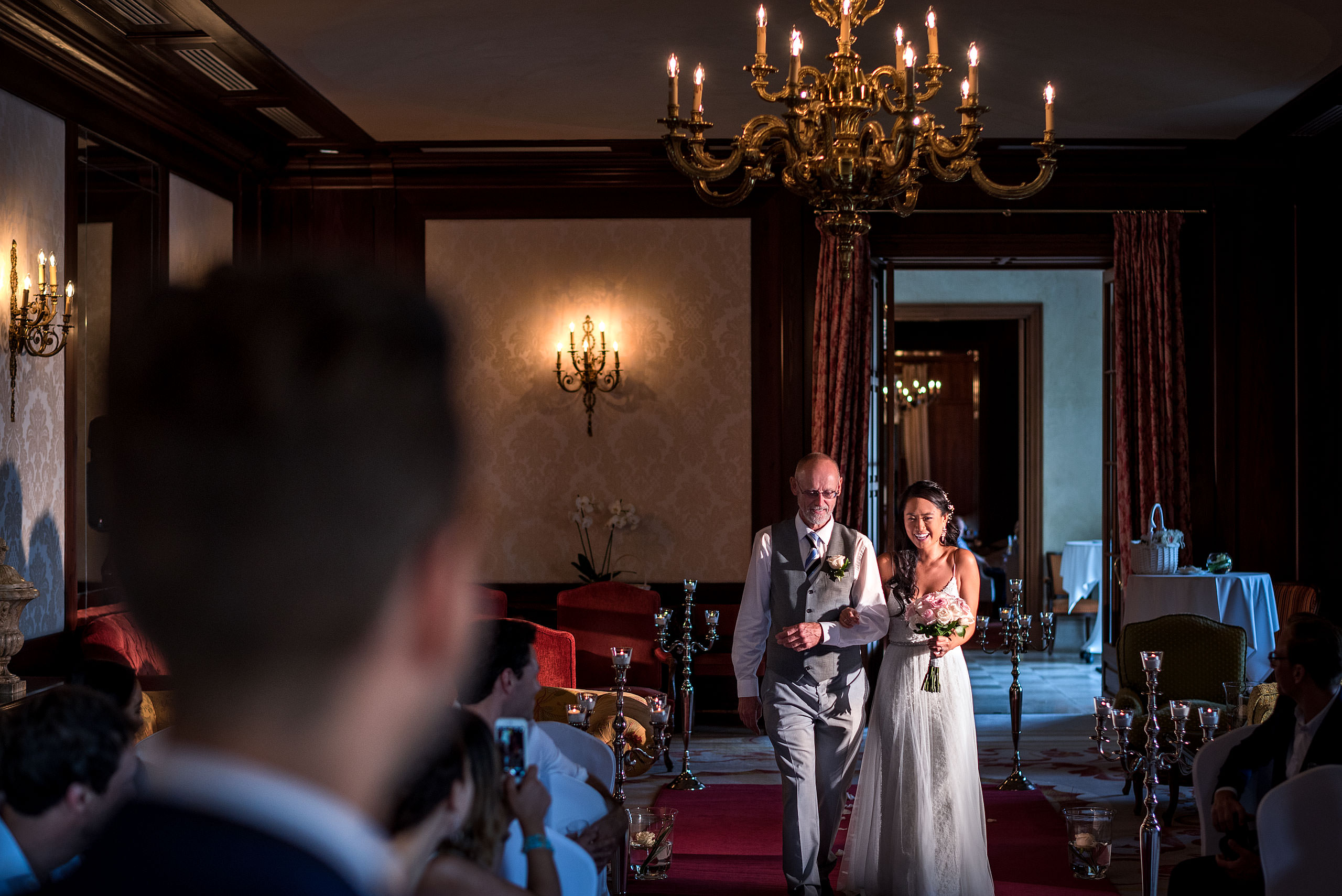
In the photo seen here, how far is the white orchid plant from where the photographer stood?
7141mm

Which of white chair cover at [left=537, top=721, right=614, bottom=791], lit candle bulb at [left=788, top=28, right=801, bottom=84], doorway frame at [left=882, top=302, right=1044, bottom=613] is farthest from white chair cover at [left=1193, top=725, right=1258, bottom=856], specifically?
doorway frame at [left=882, top=302, right=1044, bottom=613]

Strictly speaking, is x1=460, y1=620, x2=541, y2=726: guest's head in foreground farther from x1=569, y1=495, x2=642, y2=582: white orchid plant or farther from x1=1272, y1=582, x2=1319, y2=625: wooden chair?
x1=1272, y1=582, x2=1319, y2=625: wooden chair

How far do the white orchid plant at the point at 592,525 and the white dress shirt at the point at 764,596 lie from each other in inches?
116

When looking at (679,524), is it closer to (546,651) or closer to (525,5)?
Result: (546,651)

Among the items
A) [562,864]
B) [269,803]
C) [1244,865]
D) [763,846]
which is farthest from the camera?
[763,846]

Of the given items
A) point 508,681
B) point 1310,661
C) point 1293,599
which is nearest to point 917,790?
point 1310,661

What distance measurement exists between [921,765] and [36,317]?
4.22m

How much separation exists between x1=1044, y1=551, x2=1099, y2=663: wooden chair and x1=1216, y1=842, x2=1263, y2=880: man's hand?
700 cm

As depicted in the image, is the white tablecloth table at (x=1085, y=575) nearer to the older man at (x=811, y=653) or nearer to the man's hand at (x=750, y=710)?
the older man at (x=811, y=653)

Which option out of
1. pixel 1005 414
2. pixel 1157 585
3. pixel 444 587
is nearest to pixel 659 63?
pixel 1157 585

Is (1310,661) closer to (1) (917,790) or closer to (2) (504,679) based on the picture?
(1) (917,790)

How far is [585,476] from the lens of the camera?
24.1 ft

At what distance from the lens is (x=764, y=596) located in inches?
166

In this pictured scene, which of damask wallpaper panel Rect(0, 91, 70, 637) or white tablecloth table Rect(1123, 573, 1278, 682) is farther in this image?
white tablecloth table Rect(1123, 573, 1278, 682)
